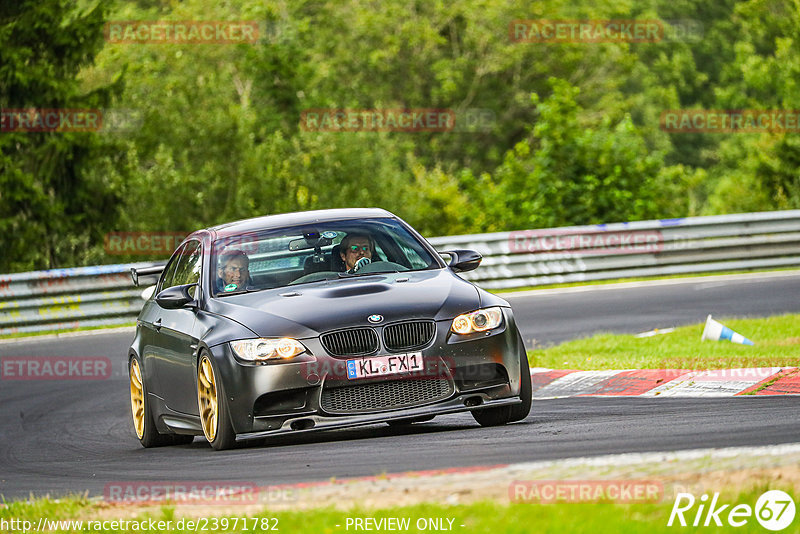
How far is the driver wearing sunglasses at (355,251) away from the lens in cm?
956

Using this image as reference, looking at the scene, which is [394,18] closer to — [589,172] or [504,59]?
[504,59]

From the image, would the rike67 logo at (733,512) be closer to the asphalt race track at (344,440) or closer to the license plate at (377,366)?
the asphalt race track at (344,440)

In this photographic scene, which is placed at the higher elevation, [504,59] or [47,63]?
[47,63]

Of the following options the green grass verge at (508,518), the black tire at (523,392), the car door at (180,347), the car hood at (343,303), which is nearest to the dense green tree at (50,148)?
the car door at (180,347)

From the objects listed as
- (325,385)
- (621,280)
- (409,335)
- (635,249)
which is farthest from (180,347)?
(621,280)

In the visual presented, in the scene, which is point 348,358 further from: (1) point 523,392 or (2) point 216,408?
(1) point 523,392

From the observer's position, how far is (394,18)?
5838 centimetres

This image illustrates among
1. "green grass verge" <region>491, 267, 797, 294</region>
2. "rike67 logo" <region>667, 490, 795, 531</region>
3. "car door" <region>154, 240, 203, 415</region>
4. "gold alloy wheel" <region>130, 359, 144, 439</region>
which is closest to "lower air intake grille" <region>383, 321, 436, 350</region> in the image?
"car door" <region>154, 240, 203, 415</region>

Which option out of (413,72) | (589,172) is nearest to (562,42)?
(413,72)

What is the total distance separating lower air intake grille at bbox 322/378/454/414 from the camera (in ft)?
27.4

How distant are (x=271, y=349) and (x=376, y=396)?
0.68 m

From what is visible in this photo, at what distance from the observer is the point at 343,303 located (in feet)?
28.1

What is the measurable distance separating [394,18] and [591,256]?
123 feet

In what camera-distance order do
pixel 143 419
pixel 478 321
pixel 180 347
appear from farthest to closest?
pixel 143 419, pixel 180 347, pixel 478 321
